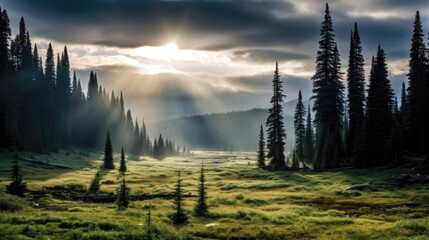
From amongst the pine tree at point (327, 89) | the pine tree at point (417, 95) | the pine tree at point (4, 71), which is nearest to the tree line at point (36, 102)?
the pine tree at point (4, 71)

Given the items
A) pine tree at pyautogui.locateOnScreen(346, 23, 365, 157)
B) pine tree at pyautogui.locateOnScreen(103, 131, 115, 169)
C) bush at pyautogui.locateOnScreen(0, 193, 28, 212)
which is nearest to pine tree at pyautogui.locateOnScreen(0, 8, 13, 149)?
pine tree at pyautogui.locateOnScreen(103, 131, 115, 169)

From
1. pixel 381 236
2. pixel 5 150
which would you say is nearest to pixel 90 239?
pixel 381 236

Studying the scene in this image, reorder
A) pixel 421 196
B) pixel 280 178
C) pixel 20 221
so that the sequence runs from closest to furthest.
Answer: pixel 20 221 < pixel 421 196 < pixel 280 178

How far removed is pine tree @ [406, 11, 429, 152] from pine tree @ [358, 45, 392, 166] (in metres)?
5.70

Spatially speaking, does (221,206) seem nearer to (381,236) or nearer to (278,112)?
(381,236)

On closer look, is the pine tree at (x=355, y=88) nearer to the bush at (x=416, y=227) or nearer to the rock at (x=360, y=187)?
the rock at (x=360, y=187)

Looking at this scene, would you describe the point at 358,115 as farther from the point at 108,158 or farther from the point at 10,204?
the point at 10,204

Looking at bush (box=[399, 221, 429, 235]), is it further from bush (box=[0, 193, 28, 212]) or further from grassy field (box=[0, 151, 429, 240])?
bush (box=[0, 193, 28, 212])

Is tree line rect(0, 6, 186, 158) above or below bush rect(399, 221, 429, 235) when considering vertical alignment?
above

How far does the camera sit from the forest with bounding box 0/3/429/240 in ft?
92.1

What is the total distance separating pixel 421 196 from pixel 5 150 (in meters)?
91.2

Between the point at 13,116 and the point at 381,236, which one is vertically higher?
the point at 13,116

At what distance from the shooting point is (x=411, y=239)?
2266 centimetres

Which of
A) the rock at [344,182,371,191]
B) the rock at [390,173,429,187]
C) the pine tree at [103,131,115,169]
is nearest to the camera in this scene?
the rock at [390,173,429,187]
